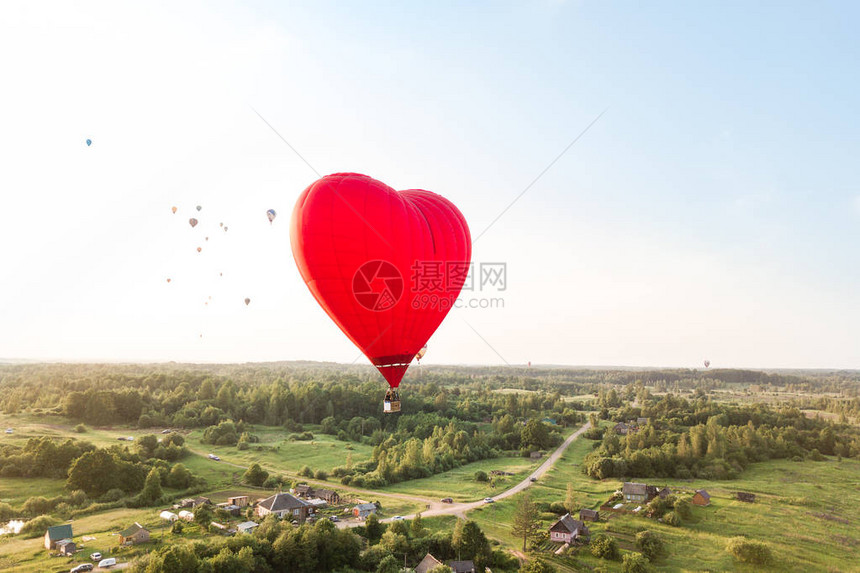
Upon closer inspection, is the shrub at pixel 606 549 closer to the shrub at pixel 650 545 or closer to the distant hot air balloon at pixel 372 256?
the shrub at pixel 650 545

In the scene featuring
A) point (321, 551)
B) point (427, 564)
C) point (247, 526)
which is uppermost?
point (321, 551)

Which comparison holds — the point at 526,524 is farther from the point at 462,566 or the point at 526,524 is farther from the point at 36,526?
the point at 36,526

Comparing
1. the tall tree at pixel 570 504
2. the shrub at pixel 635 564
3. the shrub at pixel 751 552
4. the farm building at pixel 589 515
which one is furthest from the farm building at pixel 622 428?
the shrub at pixel 635 564

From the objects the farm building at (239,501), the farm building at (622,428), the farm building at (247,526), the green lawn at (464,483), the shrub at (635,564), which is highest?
the farm building at (622,428)

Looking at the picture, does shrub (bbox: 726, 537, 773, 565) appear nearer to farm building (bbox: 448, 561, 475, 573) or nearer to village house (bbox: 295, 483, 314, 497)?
farm building (bbox: 448, 561, 475, 573)

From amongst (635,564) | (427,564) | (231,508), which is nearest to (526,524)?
(635,564)

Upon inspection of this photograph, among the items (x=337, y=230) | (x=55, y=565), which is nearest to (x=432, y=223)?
(x=337, y=230)
